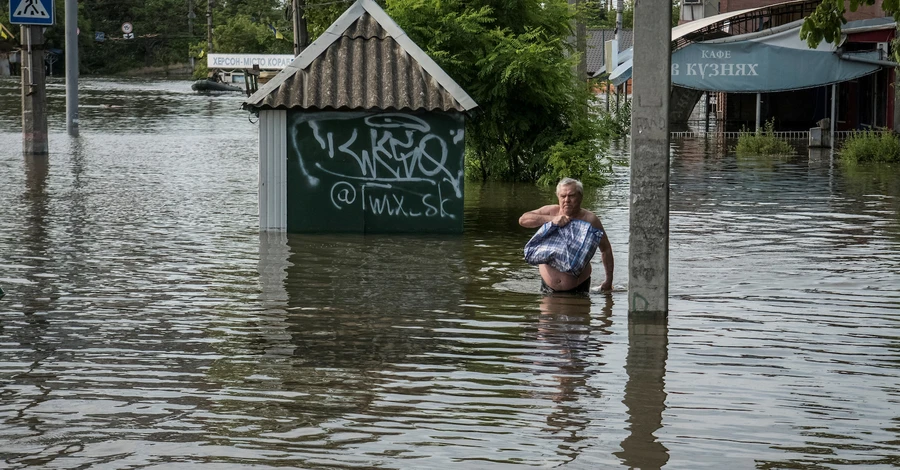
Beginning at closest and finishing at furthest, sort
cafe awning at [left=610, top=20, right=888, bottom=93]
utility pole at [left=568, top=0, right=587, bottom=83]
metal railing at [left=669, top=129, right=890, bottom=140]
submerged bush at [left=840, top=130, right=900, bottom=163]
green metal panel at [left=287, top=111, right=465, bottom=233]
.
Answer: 1. green metal panel at [left=287, top=111, right=465, bottom=233]
2. utility pole at [left=568, top=0, right=587, bottom=83]
3. submerged bush at [left=840, top=130, right=900, bottom=163]
4. cafe awning at [left=610, top=20, right=888, bottom=93]
5. metal railing at [left=669, top=129, right=890, bottom=140]

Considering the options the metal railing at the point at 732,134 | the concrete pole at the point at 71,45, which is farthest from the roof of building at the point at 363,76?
the metal railing at the point at 732,134

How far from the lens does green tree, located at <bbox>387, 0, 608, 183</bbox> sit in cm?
1930

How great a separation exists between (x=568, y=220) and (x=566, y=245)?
20cm

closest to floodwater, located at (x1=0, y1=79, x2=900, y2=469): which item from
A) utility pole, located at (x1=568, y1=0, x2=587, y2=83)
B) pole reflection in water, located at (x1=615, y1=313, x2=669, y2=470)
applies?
pole reflection in water, located at (x1=615, y1=313, x2=669, y2=470)

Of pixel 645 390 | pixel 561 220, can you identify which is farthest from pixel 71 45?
pixel 645 390

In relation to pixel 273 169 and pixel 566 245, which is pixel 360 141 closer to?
pixel 273 169

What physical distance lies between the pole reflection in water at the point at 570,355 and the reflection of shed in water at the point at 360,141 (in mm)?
4413

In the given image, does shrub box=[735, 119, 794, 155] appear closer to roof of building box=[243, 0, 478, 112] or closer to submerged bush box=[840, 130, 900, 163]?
submerged bush box=[840, 130, 900, 163]

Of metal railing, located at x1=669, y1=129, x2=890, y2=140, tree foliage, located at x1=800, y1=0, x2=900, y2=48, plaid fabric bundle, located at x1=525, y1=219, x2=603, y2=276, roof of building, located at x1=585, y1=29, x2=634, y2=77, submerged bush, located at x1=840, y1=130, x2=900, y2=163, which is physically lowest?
plaid fabric bundle, located at x1=525, y1=219, x2=603, y2=276

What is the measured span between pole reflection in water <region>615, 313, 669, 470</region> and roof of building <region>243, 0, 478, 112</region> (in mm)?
5617

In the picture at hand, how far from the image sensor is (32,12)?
24219 mm

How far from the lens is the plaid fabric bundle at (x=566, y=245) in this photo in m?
10.2

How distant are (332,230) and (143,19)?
468 feet

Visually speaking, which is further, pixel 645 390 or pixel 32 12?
pixel 32 12
